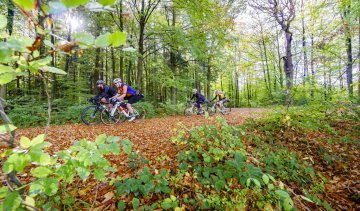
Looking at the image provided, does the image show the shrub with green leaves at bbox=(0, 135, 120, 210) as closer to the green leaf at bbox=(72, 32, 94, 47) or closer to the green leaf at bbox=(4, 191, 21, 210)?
the green leaf at bbox=(4, 191, 21, 210)

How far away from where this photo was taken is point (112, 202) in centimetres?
263

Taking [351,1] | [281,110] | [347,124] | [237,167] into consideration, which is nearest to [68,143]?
[237,167]

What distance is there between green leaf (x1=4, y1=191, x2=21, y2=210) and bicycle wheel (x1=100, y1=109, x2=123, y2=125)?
814cm

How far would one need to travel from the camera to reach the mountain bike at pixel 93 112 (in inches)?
349

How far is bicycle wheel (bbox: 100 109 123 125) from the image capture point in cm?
901

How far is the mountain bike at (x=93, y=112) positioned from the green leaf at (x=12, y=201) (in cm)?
816

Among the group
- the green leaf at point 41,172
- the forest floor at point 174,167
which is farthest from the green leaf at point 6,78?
the forest floor at point 174,167

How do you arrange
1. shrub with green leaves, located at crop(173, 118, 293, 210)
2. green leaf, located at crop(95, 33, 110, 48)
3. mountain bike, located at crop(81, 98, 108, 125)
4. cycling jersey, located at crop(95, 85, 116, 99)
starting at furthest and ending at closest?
cycling jersey, located at crop(95, 85, 116, 99) → mountain bike, located at crop(81, 98, 108, 125) → shrub with green leaves, located at crop(173, 118, 293, 210) → green leaf, located at crop(95, 33, 110, 48)

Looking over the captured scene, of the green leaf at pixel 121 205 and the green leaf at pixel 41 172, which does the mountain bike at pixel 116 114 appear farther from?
the green leaf at pixel 41 172

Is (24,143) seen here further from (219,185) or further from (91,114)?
(91,114)

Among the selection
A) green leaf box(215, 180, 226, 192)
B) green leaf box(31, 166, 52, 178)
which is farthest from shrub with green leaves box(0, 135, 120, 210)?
green leaf box(215, 180, 226, 192)

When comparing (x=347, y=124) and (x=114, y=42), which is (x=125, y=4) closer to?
(x=347, y=124)

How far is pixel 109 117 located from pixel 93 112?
0.69 meters

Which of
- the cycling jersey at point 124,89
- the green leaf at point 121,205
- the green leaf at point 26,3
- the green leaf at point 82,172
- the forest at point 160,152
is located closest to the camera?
the green leaf at point 26,3
